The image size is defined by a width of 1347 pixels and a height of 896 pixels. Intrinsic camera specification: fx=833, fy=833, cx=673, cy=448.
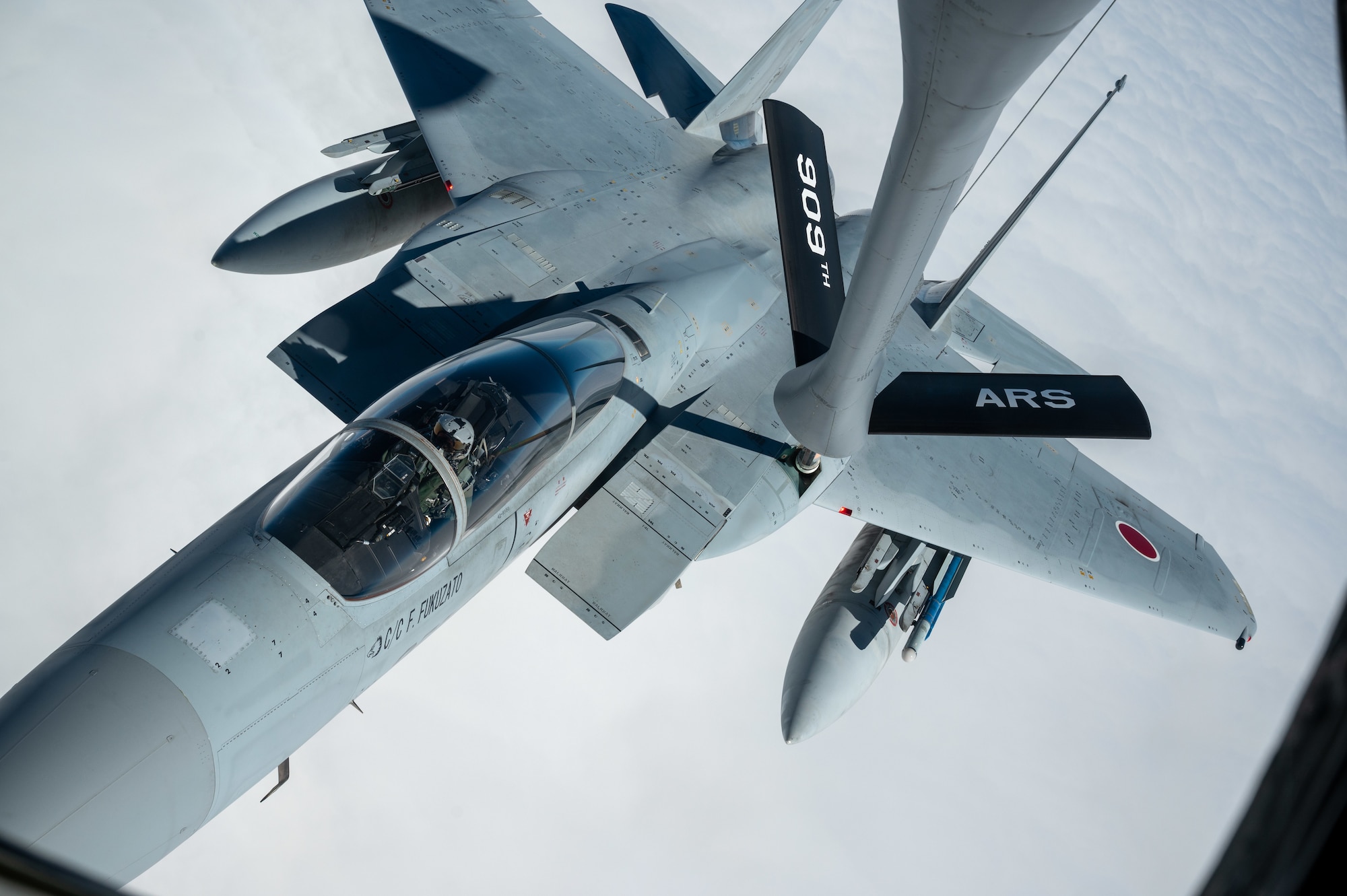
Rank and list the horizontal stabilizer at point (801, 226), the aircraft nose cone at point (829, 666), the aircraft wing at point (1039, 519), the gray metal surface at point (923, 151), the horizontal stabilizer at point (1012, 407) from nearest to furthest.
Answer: the gray metal surface at point (923, 151), the horizontal stabilizer at point (1012, 407), the horizontal stabilizer at point (801, 226), the aircraft nose cone at point (829, 666), the aircraft wing at point (1039, 519)

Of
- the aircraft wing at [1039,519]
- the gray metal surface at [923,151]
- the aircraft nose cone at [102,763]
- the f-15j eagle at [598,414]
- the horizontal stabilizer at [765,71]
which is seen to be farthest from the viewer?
the horizontal stabilizer at [765,71]

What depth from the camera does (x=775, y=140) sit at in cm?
497

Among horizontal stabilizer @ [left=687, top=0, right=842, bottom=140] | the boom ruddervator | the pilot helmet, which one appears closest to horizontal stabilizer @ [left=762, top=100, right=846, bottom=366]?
the boom ruddervator

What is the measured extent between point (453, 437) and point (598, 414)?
1317 millimetres

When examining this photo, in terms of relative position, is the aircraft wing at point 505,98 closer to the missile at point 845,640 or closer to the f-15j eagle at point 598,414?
the f-15j eagle at point 598,414

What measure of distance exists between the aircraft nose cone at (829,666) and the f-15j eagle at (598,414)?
31 millimetres

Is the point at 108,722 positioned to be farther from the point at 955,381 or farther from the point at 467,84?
the point at 467,84

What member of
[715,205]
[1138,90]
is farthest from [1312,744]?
[1138,90]

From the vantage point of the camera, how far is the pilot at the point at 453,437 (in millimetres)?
4473

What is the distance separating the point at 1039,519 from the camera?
7793mm

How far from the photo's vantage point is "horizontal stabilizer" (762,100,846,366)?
16.2 feet

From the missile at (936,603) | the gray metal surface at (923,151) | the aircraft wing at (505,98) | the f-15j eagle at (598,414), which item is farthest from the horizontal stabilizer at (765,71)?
the gray metal surface at (923,151)

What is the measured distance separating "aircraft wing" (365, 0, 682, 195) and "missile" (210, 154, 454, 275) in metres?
0.58

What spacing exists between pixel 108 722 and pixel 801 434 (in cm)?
363
